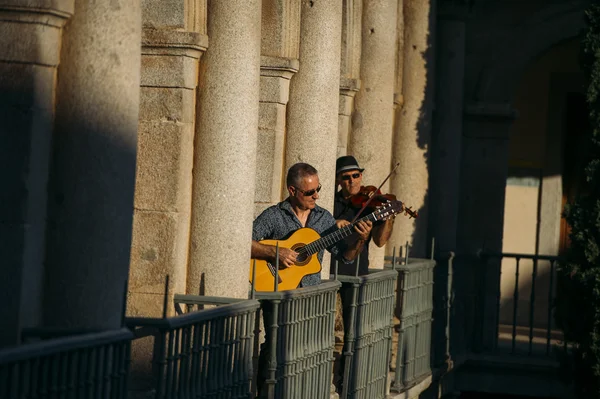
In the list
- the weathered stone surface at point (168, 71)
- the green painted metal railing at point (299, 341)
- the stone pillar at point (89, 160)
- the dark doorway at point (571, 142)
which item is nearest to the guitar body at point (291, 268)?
the green painted metal railing at point (299, 341)

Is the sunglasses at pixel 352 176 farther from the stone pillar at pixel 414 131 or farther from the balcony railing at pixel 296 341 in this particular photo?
the stone pillar at pixel 414 131

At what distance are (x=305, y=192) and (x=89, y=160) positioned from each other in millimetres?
3577

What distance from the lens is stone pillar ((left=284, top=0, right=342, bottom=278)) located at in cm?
1179

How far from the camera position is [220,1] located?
9.39 meters

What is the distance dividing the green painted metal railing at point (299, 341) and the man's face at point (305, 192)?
22.3 inches

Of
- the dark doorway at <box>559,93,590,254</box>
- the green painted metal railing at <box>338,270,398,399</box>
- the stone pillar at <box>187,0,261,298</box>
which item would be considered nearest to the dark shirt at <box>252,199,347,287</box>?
the green painted metal railing at <box>338,270,398,399</box>

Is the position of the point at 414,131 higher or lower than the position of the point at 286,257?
higher

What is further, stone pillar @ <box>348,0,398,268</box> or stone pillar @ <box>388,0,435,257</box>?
stone pillar @ <box>388,0,435,257</box>

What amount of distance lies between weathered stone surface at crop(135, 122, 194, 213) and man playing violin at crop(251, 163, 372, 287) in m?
0.97

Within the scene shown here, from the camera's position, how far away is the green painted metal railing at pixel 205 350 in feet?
23.5

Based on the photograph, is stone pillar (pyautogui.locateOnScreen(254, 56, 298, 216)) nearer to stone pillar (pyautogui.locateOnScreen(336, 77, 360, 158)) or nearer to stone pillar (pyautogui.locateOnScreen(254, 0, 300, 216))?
stone pillar (pyautogui.locateOnScreen(254, 0, 300, 216))

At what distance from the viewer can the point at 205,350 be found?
25.2 ft

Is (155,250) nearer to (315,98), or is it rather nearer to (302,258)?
(302,258)

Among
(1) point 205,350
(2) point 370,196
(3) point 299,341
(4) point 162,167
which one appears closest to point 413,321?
(2) point 370,196
